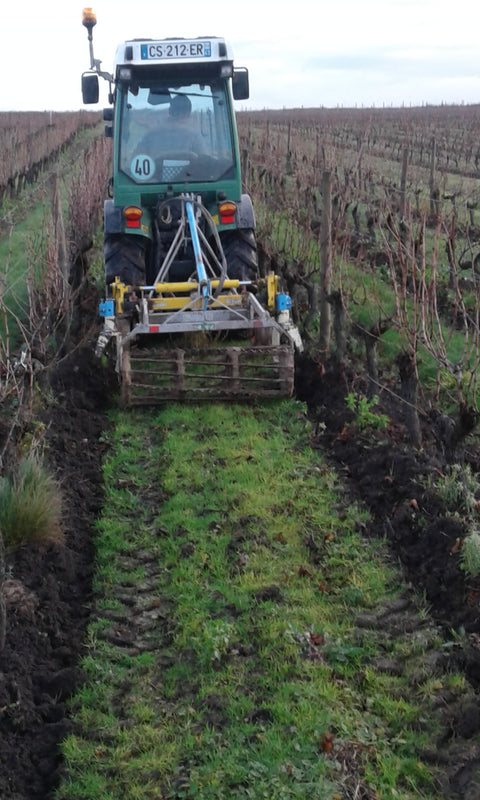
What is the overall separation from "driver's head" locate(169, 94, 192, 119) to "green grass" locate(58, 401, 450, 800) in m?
3.54

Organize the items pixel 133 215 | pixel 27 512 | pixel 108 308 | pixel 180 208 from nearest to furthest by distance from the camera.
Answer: pixel 27 512
pixel 108 308
pixel 133 215
pixel 180 208

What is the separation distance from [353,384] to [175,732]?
3805 millimetres

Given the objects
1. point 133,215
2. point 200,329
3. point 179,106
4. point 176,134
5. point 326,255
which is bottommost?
point 200,329

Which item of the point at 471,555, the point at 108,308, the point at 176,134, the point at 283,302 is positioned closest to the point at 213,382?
the point at 283,302

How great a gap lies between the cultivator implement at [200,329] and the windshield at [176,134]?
0.50 m

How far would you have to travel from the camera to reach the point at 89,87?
6.92 m

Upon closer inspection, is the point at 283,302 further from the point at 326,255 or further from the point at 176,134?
the point at 176,134

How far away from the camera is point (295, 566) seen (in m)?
4.13

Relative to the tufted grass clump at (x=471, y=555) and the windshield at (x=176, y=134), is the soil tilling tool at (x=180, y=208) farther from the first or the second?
the tufted grass clump at (x=471, y=555)

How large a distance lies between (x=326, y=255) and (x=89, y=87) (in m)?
2.60

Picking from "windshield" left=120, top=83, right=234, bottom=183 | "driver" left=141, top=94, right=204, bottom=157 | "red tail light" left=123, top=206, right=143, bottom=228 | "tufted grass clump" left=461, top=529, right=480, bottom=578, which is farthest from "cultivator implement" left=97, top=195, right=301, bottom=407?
"tufted grass clump" left=461, top=529, right=480, bottom=578

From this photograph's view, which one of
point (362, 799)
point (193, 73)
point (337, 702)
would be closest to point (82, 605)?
point (337, 702)

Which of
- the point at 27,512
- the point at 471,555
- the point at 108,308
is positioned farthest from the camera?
the point at 108,308

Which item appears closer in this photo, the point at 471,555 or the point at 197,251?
the point at 471,555
